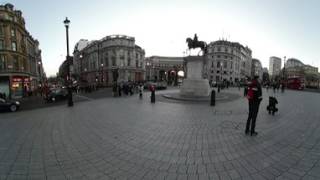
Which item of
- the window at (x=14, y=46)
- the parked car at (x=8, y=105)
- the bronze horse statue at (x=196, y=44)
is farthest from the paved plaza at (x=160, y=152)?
the window at (x=14, y=46)

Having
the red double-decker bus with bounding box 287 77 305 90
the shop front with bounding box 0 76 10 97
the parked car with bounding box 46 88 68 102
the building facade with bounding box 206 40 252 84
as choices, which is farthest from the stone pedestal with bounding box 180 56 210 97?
the building facade with bounding box 206 40 252 84

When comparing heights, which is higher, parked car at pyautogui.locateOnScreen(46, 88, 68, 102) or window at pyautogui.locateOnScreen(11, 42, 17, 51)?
window at pyautogui.locateOnScreen(11, 42, 17, 51)

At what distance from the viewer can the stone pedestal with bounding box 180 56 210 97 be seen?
1922 centimetres

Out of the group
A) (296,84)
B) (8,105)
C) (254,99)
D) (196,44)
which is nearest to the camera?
(254,99)

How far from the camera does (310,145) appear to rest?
525cm

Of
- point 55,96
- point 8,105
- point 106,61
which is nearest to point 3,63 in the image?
point 55,96

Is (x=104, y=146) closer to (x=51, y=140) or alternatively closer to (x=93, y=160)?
(x=93, y=160)

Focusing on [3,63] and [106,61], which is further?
[106,61]

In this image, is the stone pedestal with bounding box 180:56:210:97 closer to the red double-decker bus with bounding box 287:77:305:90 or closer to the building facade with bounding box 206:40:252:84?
the red double-decker bus with bounding box 287:77:305:90

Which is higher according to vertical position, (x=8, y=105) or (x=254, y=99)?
(x=254, y=99)

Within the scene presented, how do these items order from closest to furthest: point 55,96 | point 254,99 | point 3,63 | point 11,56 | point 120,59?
point 254,99 → point 55,96 → point 3,63 → point 11,56 → point 120,59

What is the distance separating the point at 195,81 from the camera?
63.3 feet

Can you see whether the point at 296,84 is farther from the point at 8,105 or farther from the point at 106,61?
the point at 106,61

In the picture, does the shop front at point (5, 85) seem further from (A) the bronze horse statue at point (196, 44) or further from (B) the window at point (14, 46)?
(A) the bronze horse statue at point (196, 44)
